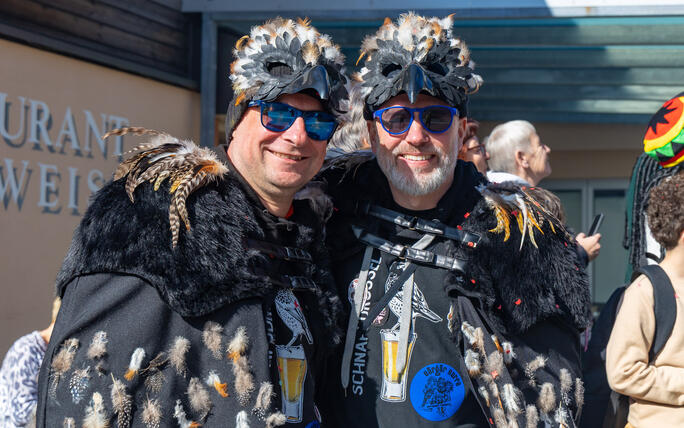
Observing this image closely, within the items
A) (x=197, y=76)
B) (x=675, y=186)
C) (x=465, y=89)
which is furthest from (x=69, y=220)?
(x=675, y=186)

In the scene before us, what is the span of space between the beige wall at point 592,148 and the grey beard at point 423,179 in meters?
7.88

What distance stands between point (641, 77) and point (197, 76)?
451 cm

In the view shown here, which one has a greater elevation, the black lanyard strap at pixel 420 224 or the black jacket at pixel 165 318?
the black lanyard strap at pixel 420 224

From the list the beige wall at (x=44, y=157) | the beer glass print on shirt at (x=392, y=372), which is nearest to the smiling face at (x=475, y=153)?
the beer glass print on shirt at (x=392, y=372)

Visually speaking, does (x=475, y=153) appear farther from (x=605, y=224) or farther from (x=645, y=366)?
(x=605, y=224)

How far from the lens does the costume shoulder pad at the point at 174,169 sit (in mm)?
2090

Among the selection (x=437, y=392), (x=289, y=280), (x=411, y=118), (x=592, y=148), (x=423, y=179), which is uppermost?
(x=592, y=148)

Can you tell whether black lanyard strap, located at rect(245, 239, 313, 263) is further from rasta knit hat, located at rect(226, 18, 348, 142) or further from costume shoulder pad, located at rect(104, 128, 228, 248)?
rasta knit hat, located at rect(226, 18, 348, 142)

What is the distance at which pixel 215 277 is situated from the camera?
2.08 metres

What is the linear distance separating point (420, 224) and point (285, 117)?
69cm

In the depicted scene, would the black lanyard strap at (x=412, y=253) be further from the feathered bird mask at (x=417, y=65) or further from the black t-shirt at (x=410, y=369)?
the feathered bird mask at (x=417, y=65)

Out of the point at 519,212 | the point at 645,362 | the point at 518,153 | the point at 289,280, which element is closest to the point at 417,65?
the point at 519,212

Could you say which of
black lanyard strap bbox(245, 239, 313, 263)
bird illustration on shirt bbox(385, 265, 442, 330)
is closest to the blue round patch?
bird illustration on shirt bbox(385, 265, 442, 330)

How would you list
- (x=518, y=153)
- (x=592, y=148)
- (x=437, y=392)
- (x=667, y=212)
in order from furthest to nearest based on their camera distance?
(x=592, y=148), (x=518, y=153), (x=667, y=212), (x=437, y=392)
